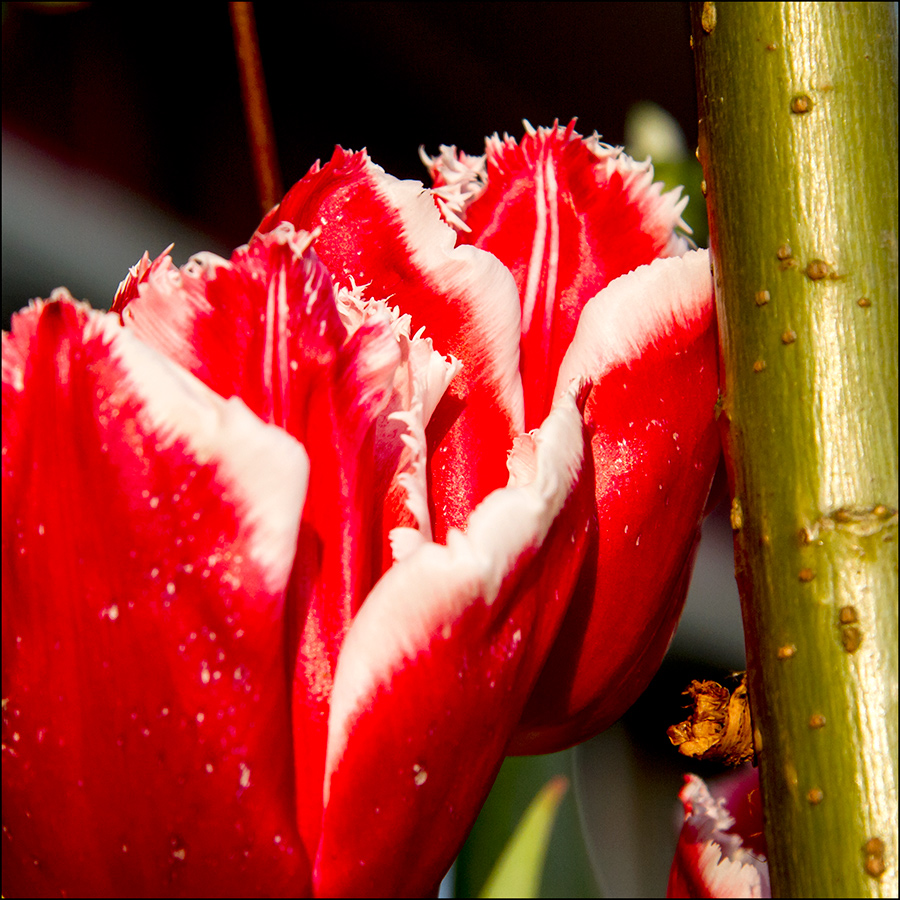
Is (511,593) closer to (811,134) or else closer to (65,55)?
(811,134)

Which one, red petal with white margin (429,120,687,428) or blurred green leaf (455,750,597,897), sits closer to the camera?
red petal with white margin (429,120,687,428)

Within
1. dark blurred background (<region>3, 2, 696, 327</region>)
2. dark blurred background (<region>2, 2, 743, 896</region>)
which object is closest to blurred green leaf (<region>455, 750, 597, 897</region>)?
dark blurred background (<region>2, 2, 743, 896</region>)

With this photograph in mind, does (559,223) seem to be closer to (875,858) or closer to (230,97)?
(875,858)

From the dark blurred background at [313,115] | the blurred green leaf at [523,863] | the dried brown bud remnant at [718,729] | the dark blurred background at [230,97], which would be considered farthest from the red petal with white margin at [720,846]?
the dark blurred background at [230,97]

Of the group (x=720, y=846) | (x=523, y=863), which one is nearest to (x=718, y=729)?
(x=720, y=846)

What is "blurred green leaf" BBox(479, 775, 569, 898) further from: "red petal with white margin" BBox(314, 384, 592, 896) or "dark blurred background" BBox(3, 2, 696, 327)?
"dark blurred background" BBox(3, 2, 696, 327)

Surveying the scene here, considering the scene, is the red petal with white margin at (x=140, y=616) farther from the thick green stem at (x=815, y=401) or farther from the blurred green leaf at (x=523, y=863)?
the blurred green leaf at (x=523, y=863)
